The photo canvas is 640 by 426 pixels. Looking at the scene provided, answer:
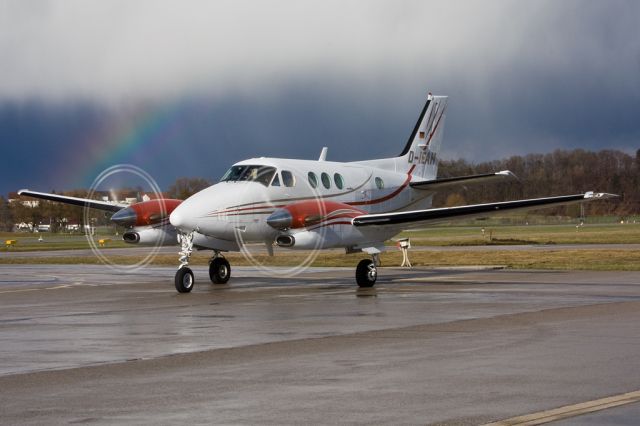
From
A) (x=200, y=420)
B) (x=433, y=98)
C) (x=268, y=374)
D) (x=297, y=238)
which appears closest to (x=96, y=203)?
(x=297, y=238)

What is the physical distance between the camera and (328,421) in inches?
327

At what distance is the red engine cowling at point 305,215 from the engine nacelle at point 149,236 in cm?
440

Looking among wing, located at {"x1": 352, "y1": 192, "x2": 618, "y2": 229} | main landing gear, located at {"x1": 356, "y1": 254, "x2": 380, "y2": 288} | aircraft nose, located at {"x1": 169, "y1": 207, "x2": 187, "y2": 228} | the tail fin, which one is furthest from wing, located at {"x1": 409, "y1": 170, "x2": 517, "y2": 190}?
aircraft nose, located at {"x1": 169, "y1": 207, "x2": 187, "y2": 228}

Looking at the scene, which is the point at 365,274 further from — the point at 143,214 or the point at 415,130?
the point at 415,130

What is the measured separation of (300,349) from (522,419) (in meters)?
5.73

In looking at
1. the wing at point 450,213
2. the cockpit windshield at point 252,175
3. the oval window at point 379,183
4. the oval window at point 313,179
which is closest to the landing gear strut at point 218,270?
the cockpit windshield at point 252,175

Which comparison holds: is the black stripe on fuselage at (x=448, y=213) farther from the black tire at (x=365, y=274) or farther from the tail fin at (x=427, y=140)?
the tail fin at (x=427, y=140)

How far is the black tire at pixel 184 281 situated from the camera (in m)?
26.3

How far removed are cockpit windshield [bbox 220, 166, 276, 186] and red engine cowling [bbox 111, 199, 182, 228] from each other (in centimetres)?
256

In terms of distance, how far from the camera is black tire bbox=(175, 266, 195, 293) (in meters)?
26.3

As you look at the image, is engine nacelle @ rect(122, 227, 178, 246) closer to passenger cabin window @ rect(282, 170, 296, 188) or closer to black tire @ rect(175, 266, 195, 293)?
black tire @ rect(175, 266, 195, 293)

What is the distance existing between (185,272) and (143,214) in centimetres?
404

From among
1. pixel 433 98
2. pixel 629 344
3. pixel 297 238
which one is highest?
pixel 433 98

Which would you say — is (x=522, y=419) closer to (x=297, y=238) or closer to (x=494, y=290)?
(x=494, y=290)
